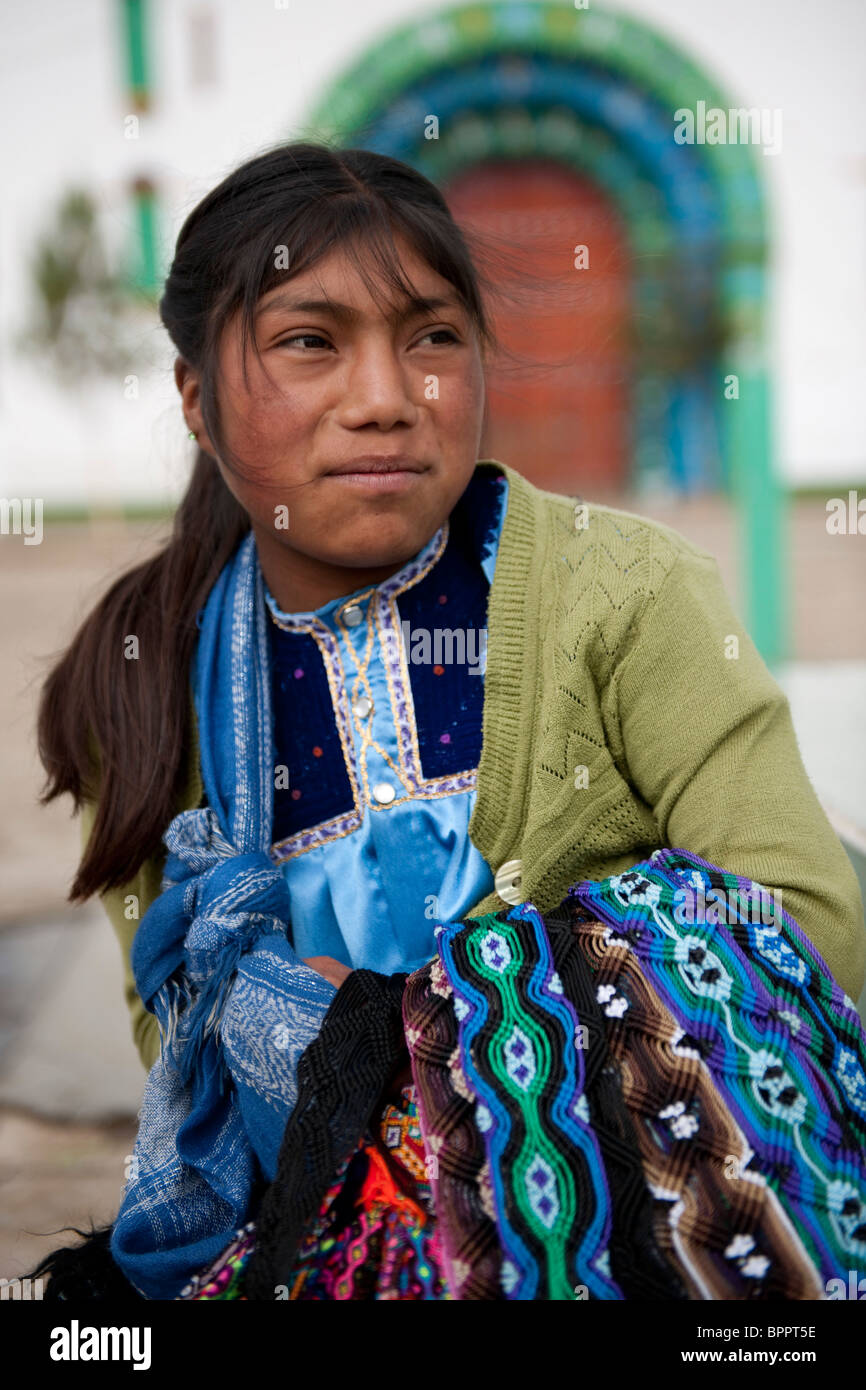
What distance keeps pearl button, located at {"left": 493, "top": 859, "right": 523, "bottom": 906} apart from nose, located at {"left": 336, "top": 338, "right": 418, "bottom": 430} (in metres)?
0.59

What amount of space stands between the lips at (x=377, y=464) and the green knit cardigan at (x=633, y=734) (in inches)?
8.4

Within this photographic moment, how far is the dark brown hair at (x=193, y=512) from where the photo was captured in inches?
58.2

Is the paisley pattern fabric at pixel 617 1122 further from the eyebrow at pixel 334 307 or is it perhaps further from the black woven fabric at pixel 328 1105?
the eyebrow at pixel 334 307

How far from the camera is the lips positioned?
1445 mm

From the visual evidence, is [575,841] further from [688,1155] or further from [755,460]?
[755,460]

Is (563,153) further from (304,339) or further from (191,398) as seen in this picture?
(304,339)

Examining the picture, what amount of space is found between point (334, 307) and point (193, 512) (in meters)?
0.59

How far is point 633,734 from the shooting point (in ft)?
4.89

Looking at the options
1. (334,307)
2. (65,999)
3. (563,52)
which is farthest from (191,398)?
(563,52)

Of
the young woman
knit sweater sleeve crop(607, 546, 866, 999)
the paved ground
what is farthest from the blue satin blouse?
the paved ground

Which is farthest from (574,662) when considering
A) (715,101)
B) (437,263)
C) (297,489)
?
(715,101)

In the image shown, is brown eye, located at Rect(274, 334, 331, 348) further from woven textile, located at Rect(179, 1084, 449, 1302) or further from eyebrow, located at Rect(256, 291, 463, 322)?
woven textile, located at Rect(179, 1084, 449, 1302)

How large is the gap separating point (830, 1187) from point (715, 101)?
198 inches

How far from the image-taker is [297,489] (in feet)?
4.90
